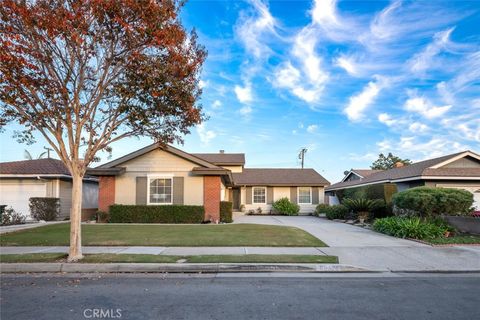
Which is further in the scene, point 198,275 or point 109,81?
point 109,81

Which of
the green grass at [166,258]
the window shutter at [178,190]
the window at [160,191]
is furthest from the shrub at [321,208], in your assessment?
the green grass at [166,258]

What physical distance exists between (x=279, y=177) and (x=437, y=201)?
55.8 feet

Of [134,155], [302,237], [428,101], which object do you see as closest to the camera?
[302,237]

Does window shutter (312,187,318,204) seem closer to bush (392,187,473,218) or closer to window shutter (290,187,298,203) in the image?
window shutter (290,187,298,203)

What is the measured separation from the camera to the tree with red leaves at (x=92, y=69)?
841 cm

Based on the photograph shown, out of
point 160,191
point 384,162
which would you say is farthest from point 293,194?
point 384,162

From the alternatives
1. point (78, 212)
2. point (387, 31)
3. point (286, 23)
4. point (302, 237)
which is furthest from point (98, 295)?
point (387, 31)

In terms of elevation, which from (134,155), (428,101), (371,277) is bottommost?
(371,277)

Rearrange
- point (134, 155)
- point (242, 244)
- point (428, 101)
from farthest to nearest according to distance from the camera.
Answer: point (134, 155) → point (428, 101) → point (242, 244)

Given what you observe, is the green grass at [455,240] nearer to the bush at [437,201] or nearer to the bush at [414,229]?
the bush at [414,229]

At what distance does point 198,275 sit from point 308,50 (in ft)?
37.5

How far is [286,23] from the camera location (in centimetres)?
1408

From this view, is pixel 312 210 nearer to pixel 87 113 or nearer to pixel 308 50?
pixel 308 50

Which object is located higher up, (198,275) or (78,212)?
(78,212)
